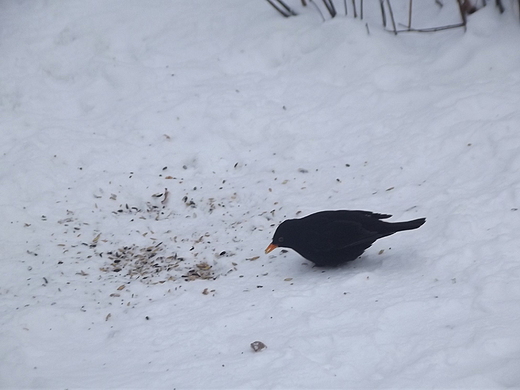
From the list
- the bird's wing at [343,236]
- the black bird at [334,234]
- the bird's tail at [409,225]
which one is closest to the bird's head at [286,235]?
the black bird at [334,234]

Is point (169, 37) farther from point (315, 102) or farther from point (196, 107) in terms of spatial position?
point (315, 102)

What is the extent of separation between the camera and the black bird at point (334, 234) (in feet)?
12.8

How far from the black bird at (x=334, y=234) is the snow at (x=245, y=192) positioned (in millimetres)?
162

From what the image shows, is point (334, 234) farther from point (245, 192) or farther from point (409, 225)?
point (245, 192)

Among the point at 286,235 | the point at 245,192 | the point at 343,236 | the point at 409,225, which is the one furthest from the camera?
the point at 245,192

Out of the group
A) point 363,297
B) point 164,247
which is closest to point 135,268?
point 164,247

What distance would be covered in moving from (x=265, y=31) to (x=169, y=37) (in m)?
1.19

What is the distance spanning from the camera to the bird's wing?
153 inches

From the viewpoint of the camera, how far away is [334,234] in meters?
3.96

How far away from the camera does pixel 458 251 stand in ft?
12.5

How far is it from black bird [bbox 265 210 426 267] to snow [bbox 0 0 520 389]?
0.53 ft

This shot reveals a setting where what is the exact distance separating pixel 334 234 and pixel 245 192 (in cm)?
A: 145

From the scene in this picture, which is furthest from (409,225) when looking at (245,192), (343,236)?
(245,192)

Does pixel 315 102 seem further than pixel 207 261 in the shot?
Yes
